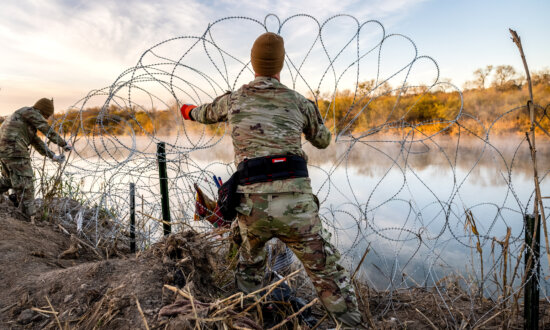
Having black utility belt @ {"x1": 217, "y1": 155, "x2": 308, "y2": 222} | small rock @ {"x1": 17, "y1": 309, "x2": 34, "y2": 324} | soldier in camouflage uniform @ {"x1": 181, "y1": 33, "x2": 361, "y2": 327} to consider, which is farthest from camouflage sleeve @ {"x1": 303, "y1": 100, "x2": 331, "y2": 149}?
small rock @ {"x1": 17, "y1": 309, "x2": 34, "y2": 324}

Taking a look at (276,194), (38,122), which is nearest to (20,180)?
(38,122)

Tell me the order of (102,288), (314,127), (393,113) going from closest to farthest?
(102,288) → (314,127) → (393,113)

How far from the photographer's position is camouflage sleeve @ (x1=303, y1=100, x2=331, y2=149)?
7.79 feet

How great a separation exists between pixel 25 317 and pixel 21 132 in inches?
159

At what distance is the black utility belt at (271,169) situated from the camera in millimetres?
2143

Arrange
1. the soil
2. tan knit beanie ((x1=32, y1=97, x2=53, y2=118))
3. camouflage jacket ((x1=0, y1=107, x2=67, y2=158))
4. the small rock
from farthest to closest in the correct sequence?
1. tan knit beanie ((x1=32, y1=97, x2=53, y2=118))
2. camouflage jacket ((x1=0, y1=107, x2=67, y2=158))
3. the small rock
4. the soil

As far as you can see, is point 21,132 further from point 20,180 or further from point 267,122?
point 267,122

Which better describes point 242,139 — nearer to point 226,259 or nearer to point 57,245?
point 226,259

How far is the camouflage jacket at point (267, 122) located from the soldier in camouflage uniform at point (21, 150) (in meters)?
→ 3.76

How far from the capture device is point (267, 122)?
2211 mm

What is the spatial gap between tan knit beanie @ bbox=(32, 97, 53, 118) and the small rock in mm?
4259

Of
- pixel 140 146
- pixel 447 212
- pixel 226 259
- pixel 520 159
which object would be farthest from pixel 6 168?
pixel 520 159

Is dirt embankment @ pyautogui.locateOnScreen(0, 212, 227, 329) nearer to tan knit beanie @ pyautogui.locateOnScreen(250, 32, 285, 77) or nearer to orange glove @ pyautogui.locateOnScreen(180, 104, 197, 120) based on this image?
orange glove @ pyautogui.locateOnScreen(180, 104, 197, 120)

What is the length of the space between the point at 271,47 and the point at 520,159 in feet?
53.7
